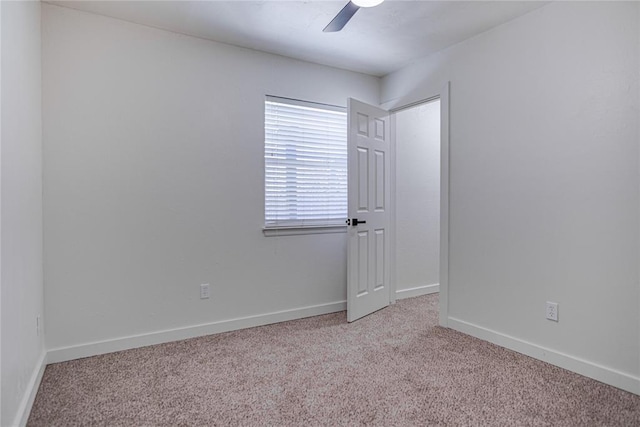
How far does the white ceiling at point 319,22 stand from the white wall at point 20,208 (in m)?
0.74

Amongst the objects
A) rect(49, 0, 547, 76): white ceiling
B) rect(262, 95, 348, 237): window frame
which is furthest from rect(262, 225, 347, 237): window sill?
rect(49, 0, 547, 76): white ceiling

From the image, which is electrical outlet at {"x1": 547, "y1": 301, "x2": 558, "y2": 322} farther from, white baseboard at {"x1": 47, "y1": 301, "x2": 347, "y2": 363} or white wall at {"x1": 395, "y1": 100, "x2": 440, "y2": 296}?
white baseboard at {"x1": 47, "y1": 301, "x2": 347, "y2": 363}

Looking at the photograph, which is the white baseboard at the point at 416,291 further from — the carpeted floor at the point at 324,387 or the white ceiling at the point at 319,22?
the white ceiling at the point at 319,22

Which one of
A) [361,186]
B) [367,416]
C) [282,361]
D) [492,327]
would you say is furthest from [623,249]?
[282,361]

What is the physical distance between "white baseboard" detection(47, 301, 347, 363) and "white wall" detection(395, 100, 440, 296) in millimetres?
936

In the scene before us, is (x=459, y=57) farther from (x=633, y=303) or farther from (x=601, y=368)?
(x=601, y=368)

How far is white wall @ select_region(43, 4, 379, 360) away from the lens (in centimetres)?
251

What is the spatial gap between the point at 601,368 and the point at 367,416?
4.79 ft

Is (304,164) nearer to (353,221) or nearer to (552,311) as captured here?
(353,221)

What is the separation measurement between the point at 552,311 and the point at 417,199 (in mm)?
1925

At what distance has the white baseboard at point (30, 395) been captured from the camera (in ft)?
5.61

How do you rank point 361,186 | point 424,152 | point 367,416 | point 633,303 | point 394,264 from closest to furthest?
point 367,416 < point 633,303 < point 361,186 < point 394,264 < point 424,152

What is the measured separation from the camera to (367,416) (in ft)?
6.04

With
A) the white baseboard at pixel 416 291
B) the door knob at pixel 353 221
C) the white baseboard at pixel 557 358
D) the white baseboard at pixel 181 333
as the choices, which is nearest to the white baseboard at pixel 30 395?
the white baseboard at pixel 181 333
